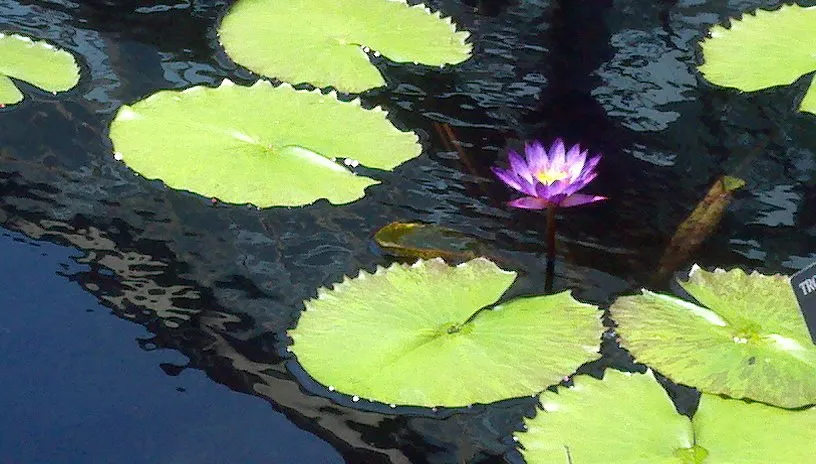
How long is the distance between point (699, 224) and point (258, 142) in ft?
1.89

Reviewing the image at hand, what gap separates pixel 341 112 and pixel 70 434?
0.65 meters

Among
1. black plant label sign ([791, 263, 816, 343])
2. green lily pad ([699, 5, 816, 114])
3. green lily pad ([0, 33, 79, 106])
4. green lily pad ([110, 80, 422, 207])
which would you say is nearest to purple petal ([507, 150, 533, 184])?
green lily pad ([110, 80, 422, 207])

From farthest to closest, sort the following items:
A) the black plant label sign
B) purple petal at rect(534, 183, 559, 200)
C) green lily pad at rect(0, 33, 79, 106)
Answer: green lily pad at rect(0, 33, 79, 106) → purple petal at rect(534, 183, 559, 200) → the black plant label sign

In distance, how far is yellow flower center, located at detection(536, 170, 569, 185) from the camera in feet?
3.97

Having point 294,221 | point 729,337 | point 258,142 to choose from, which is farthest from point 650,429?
point 258,142

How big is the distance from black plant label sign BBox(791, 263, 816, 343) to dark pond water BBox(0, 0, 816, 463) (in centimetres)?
23

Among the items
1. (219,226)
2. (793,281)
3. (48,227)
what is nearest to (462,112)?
(219,226)

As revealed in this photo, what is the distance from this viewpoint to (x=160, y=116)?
55.7 inches

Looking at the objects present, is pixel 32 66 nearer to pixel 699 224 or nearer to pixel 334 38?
pixel 334 38

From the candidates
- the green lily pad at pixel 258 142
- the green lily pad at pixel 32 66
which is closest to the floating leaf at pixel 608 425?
the green lily pad at pixel 258 142

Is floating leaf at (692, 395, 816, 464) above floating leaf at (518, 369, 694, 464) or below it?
above

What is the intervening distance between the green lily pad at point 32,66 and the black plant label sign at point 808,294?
106 cm

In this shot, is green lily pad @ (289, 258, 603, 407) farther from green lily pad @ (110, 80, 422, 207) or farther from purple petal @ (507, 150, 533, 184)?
green lily pad @ (110, 80, 422, 207)

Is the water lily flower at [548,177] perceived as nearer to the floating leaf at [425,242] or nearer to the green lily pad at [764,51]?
the floating leaf at [425,242]
